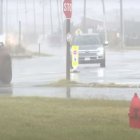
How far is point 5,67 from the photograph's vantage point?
75.7 ft

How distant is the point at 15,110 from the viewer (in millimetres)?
12250

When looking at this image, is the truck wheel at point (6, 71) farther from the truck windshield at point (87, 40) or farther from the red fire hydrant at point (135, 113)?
the red fire hydrant at point (135, 113)

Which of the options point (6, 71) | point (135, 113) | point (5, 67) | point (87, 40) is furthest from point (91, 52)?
point (135, 113)

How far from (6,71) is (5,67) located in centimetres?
27

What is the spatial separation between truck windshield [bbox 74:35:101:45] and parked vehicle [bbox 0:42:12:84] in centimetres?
932

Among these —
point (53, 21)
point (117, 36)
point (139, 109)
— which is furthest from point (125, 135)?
point (53, 21)

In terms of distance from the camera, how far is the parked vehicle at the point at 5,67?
74.5 feet

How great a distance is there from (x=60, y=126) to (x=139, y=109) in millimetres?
1640

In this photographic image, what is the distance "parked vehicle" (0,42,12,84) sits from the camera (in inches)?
894

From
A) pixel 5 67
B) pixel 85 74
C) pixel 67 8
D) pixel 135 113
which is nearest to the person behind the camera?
pixel 135 113

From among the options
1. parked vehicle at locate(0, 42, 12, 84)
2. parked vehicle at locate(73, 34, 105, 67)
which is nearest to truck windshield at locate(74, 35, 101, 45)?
parked vehicle at locate(73, 34, 105, 67)

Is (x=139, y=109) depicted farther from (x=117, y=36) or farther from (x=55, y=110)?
(x=117, y=36)

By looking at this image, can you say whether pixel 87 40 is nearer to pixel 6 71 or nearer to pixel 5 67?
pixel 5 67

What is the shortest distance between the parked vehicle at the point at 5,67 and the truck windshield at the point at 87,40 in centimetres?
932
